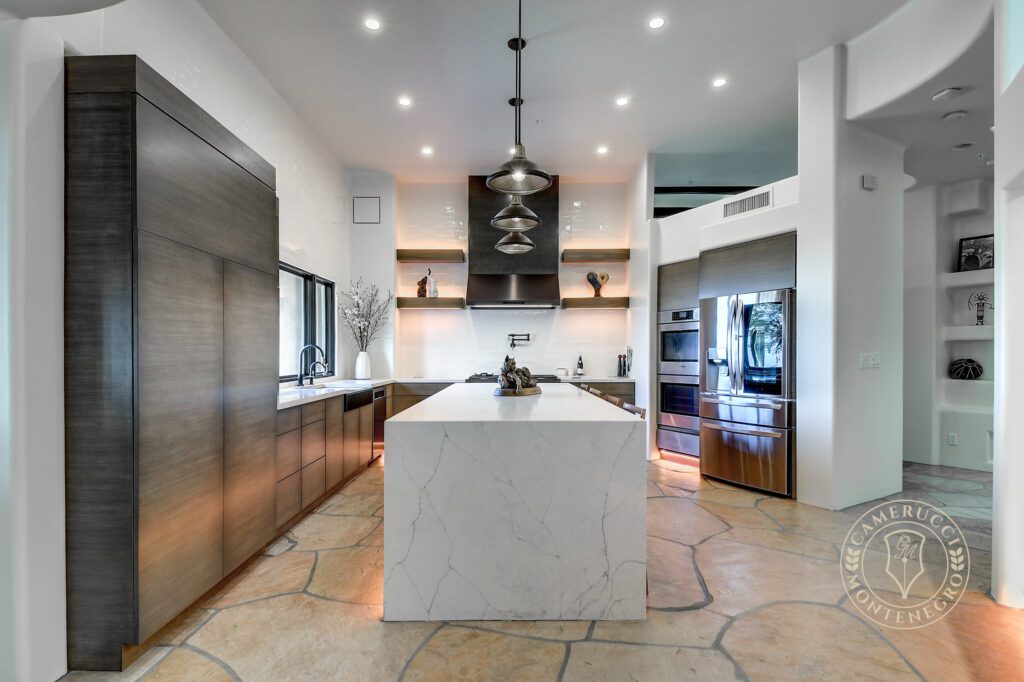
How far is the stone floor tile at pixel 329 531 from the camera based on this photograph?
2836 millimetres

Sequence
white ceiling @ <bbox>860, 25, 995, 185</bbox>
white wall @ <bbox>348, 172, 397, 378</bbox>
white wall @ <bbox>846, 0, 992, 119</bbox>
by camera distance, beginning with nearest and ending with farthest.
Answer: white wall @ <bbox>846, 0, 992, 119</bbox> < white ceiling @ <bbox>860, 25, 995, 185</bbox> < white wall @ <bbox>348, 172, 397, 378</bbox>

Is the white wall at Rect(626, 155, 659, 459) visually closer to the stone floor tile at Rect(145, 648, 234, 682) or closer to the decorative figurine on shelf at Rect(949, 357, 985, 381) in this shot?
the decorative figurine on shelf at Rect(949, 357, 985, 381)

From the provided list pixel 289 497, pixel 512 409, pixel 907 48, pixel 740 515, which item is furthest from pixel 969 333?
pixel 289 497

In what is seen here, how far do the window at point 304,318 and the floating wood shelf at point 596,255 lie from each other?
9.16 ft

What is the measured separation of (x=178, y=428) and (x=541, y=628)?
68.5 inches

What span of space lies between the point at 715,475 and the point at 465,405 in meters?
2.82

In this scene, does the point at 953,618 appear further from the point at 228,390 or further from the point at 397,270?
the point at 397,270

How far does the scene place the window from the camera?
4.18 metres

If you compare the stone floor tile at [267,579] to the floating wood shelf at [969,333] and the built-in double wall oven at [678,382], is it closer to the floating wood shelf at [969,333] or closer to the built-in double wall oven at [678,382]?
the built-in double wall oven at [678,382]

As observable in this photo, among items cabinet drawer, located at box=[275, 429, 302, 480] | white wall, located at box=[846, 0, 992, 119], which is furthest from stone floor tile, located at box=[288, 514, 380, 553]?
white wall, located at box=[846, 0, 992, 119]

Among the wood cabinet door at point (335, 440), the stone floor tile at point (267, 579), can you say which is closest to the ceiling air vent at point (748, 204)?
the wood cabinet door at point (335, 440)

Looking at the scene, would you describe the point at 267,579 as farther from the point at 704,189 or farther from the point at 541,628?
the point at 704,189

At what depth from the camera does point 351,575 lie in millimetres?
2436

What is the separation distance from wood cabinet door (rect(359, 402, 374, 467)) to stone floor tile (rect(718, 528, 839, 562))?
3.15m
